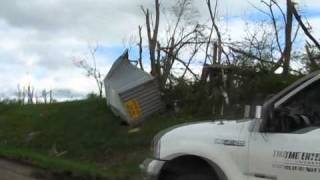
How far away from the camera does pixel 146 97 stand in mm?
15602

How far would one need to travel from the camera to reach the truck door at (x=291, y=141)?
603 centimetres

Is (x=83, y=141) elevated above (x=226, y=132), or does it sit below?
below

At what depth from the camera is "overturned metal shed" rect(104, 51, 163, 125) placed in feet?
50.2

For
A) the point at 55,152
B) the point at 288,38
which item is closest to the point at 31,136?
the point at 55,152

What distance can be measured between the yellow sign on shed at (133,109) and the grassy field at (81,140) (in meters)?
0.28

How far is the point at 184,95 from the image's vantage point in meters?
15.7

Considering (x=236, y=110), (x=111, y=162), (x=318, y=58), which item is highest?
(x=318, y=58)

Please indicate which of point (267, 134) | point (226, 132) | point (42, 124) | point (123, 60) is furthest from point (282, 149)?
point (42, 124)

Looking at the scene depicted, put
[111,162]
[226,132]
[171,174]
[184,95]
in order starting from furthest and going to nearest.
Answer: [184,95] → [111,162] → [171,174] → [226,132]

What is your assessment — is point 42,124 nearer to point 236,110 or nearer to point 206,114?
point 206,114

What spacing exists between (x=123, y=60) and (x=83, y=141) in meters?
2.30

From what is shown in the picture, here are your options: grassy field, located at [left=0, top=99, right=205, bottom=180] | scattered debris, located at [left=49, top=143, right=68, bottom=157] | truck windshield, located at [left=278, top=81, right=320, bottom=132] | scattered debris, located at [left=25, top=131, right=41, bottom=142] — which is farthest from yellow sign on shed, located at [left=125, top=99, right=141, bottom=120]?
truck windshield, located at [left=278, top=81, right=320, bottom=132]

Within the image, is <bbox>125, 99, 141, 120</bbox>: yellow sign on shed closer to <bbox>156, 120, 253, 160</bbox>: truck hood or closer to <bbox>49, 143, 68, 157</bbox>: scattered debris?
<bbox>49, 143, 68, 157</bbox>: scattered debris

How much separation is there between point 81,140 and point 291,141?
9.36 metres
